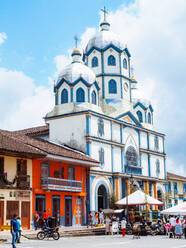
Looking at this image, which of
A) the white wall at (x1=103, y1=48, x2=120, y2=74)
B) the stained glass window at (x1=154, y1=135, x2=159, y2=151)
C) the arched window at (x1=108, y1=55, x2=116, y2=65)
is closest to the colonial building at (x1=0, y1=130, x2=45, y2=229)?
the white wall at (x1=103, y1=48, x2=120, y2=74)

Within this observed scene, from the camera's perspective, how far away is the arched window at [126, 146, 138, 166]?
41778 mm

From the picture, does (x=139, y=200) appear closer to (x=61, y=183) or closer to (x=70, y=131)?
(x=61, y=183)

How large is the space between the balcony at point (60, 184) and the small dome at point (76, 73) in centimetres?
1133

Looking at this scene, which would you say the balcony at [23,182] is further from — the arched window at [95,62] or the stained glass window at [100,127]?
the arched window at [95,62]

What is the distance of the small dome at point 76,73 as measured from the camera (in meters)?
39.8

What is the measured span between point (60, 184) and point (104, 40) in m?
20.0

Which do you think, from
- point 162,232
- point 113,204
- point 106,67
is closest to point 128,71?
point 106,67

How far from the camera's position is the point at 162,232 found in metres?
28.2

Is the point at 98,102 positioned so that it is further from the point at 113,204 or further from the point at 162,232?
the point at 162,232

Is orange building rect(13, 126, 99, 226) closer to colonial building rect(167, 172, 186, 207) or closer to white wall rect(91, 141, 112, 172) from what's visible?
white wall rect(91, 141, 112, 172)

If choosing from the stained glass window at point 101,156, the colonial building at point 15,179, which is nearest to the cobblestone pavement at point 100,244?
the colonial building at point 15,179

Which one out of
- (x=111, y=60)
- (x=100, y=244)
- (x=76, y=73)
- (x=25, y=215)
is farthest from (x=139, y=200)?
(x=111, y=60)

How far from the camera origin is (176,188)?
53.9m

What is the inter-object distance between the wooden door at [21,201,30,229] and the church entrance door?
33.9ft
